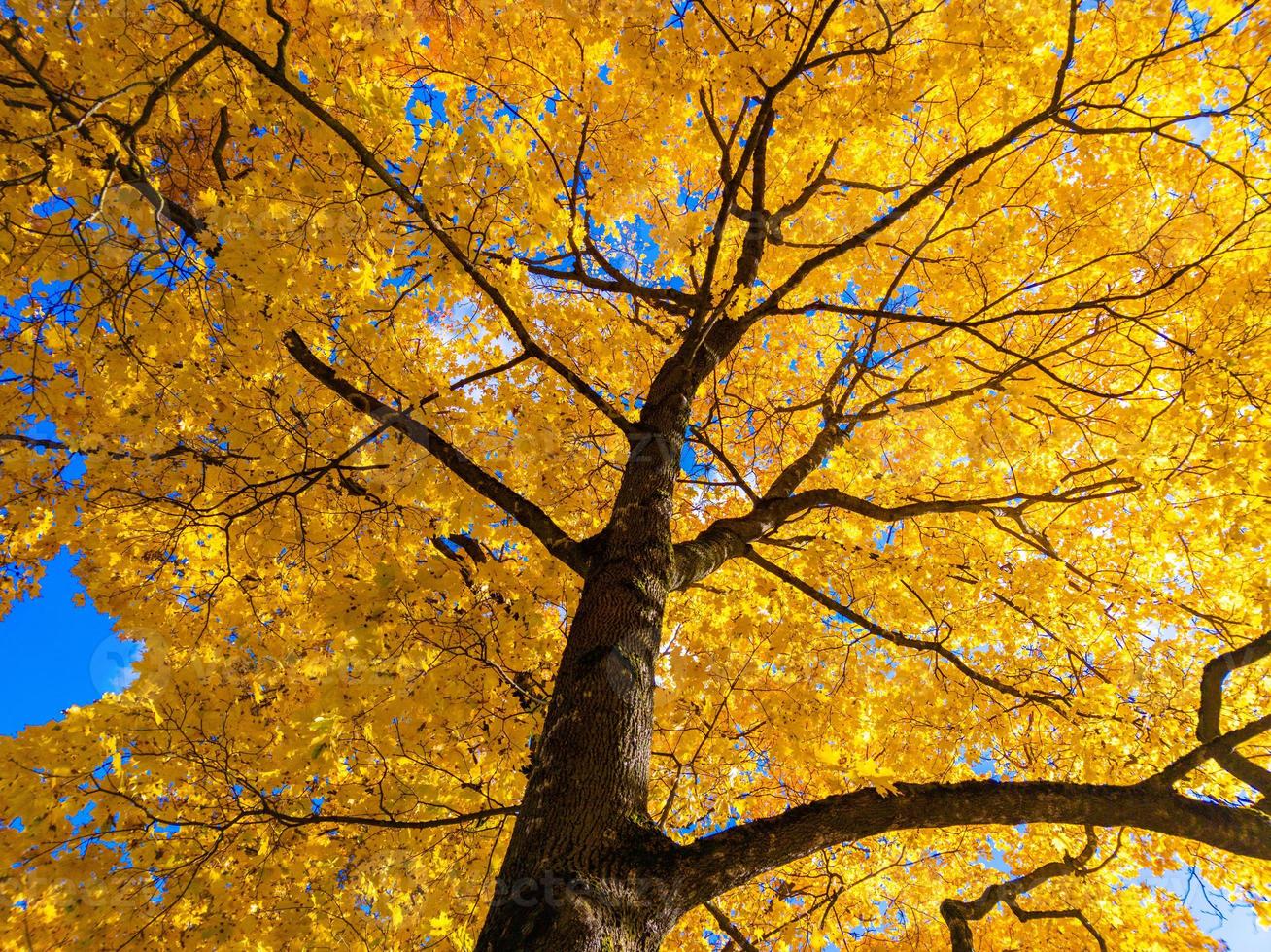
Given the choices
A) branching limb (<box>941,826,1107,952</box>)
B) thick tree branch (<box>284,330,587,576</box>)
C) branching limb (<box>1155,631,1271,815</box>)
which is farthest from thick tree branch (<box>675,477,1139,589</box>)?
branching limb (<box>941,826,1107,952</box>)

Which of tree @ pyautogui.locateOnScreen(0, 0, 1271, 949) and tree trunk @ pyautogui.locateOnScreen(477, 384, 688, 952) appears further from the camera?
tree @ pyautogui.locateOnScreen(0, 0, 1271, 949)

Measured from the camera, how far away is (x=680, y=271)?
588cm

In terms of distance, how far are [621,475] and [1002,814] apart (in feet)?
Result: 9.33

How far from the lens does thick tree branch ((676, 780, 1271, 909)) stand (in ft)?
6.60

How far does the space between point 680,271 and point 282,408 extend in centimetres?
387

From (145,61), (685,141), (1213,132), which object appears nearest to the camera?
(145,61)

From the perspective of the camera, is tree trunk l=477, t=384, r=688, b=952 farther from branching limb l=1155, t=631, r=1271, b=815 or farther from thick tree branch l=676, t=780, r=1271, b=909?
branching limb l=1155, t=631, r=1271, b=815

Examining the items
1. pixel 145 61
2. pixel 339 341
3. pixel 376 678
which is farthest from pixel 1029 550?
pixel 145 61

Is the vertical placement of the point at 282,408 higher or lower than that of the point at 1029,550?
lower

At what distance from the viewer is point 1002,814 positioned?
211 cm

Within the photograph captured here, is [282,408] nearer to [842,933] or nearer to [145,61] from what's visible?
[145,61]

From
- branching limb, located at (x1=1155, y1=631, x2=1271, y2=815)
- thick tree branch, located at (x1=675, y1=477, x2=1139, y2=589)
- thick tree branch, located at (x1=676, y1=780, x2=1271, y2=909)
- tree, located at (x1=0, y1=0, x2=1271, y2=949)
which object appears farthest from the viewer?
thick tree branch, located at (x1=675, y1=477, x2=1139, y2=589)

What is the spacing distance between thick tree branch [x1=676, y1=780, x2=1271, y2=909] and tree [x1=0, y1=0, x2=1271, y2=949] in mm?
16

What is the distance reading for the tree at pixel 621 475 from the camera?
2572 millimetres
